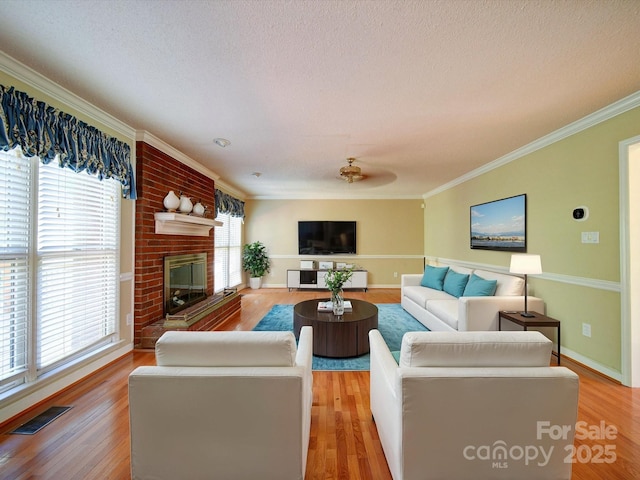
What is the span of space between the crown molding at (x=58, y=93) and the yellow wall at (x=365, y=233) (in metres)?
4.34

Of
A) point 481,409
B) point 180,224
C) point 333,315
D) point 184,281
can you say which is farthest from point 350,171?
point 481,409

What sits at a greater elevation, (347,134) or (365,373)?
(347,134)

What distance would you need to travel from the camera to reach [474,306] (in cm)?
307

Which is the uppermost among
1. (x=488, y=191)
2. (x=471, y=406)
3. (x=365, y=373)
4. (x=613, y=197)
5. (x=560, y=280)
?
(x=488, y=191)

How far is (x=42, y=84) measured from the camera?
6.77 ft

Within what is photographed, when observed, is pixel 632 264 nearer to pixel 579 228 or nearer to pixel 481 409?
pixel 579 228

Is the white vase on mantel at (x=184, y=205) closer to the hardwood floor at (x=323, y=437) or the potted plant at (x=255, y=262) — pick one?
the hardwood floor at (x=323, y=437)

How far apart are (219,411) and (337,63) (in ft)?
7.02

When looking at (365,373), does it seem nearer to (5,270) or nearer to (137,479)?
(137,479)

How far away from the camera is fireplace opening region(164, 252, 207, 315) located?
140 inches

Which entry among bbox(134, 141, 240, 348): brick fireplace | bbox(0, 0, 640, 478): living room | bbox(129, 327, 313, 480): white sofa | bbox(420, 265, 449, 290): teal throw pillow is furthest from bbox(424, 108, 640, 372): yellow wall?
bbox(134, 141, 240, 348): brick fireplace

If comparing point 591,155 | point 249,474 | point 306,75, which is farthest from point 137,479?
point 591,155

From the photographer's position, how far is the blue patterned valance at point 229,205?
210 inches

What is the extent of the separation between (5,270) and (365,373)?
2962 mm
